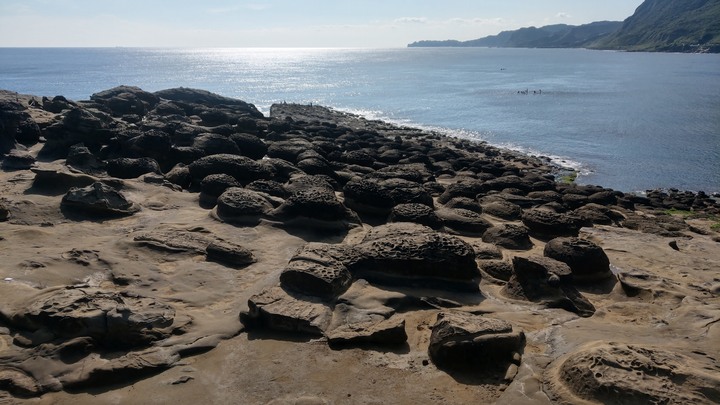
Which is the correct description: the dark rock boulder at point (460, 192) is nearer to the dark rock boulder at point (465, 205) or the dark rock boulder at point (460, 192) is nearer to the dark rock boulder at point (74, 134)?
the dark rock boulder at point (465, 205)

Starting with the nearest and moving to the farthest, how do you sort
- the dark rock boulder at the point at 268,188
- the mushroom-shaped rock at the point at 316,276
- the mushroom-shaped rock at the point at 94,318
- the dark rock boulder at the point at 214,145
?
the mushroom-shaped rock at the point at 94,318 < the mushroom-shaped rock at the point at 316,276 < the dark rock boulder at the point at 268,188 < the dark rock boulder at the point at 214,145

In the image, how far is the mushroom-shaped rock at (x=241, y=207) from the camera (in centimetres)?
982

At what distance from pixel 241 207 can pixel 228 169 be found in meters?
2.84

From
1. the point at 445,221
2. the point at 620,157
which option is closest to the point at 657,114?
the point at 620,157

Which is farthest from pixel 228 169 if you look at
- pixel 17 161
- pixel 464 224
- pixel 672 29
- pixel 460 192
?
pixel 672 29

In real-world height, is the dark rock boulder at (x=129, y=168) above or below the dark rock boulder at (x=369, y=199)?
above

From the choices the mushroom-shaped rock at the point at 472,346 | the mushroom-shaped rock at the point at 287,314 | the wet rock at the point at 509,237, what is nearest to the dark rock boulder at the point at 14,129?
the mushroom-shaped rock at the point at 287,314

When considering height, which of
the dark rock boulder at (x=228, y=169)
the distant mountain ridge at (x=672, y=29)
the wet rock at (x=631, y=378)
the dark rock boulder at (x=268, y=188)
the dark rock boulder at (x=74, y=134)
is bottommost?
the wet rock at (x=631, y=378)

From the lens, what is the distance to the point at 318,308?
6.47 m

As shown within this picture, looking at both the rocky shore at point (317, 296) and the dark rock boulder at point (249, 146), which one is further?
the dark rock boulder at point (249, 146)

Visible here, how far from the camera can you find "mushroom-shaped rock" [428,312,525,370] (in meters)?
5.50

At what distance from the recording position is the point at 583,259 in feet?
29.3

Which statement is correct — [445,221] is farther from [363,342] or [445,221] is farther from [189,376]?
[189,376]

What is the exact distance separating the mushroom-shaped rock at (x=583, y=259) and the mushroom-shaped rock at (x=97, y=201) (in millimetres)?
7643
